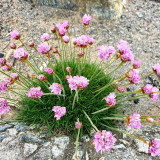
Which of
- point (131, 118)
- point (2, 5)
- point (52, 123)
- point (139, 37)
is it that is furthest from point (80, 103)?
point (2, 5)

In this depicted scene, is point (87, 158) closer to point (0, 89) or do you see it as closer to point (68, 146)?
point (68, 146)

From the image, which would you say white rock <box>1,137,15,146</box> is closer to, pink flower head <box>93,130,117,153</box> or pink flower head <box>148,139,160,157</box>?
pink flower head <box>93,130,117,153</box>

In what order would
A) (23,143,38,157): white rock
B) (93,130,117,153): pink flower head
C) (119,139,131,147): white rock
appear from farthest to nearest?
1. (119,139,131,147): white rock
2. (23,143,38,157): white rock
3. (93,130,117,153): pink flower head

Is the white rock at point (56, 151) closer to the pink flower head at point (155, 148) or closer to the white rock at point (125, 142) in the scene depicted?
the white rock at point (125, 142)

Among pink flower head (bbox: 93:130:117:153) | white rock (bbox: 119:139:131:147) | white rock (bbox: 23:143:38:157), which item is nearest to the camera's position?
pink flower head (bbox: 93:130:117:153)

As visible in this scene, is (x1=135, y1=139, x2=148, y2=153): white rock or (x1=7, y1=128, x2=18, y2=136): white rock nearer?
(x1=135, y1=139, x2=148, y2=153): white rock

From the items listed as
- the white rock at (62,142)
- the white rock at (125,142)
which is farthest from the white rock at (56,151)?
the white rock at (125,142)

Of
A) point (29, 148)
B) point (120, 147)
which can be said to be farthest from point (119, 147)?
point (29, 148)

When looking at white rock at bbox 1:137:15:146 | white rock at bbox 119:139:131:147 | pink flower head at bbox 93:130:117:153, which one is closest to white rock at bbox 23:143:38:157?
white rock at bbox 1:137:15:146
